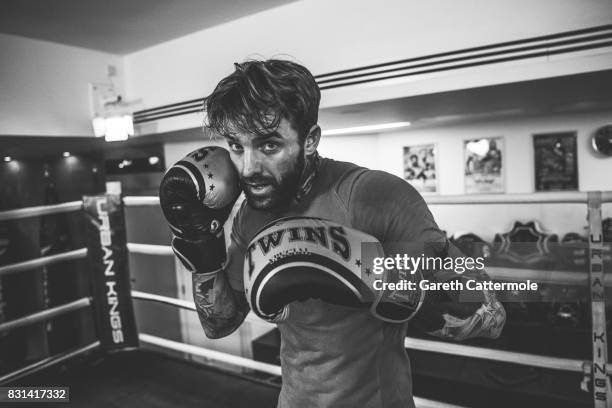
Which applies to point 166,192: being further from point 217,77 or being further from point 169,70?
point 169,70

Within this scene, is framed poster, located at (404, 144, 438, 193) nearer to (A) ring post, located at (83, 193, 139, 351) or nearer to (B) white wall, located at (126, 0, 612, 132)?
(B) white wall, located at (126, 0, 612, 132)

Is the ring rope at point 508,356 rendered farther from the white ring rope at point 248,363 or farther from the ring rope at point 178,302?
the ring rope at point 178,302

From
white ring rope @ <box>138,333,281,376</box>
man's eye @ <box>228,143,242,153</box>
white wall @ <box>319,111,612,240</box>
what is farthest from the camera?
white wall @ <box>319,111,612,240</box>

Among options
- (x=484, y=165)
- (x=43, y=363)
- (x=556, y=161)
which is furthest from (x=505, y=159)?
(x=43, y=363)

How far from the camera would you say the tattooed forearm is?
1.15m

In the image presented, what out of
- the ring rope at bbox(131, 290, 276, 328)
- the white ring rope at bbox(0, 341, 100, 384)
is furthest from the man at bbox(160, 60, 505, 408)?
the white ring rope at bbox(0, 341, 100, 384)

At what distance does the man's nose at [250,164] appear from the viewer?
967mm

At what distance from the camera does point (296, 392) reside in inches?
41.1

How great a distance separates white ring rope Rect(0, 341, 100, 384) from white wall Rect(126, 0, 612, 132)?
184 centimetres

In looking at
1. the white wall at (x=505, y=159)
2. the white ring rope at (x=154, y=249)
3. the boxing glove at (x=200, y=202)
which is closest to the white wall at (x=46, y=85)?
the white ring rope at (x=154, y=249)

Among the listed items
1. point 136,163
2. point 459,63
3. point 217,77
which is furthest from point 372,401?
point 136,163

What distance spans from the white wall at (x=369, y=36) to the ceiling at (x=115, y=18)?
0.14 m

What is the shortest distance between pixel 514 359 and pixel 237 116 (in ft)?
4.09

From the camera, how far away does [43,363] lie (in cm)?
241
